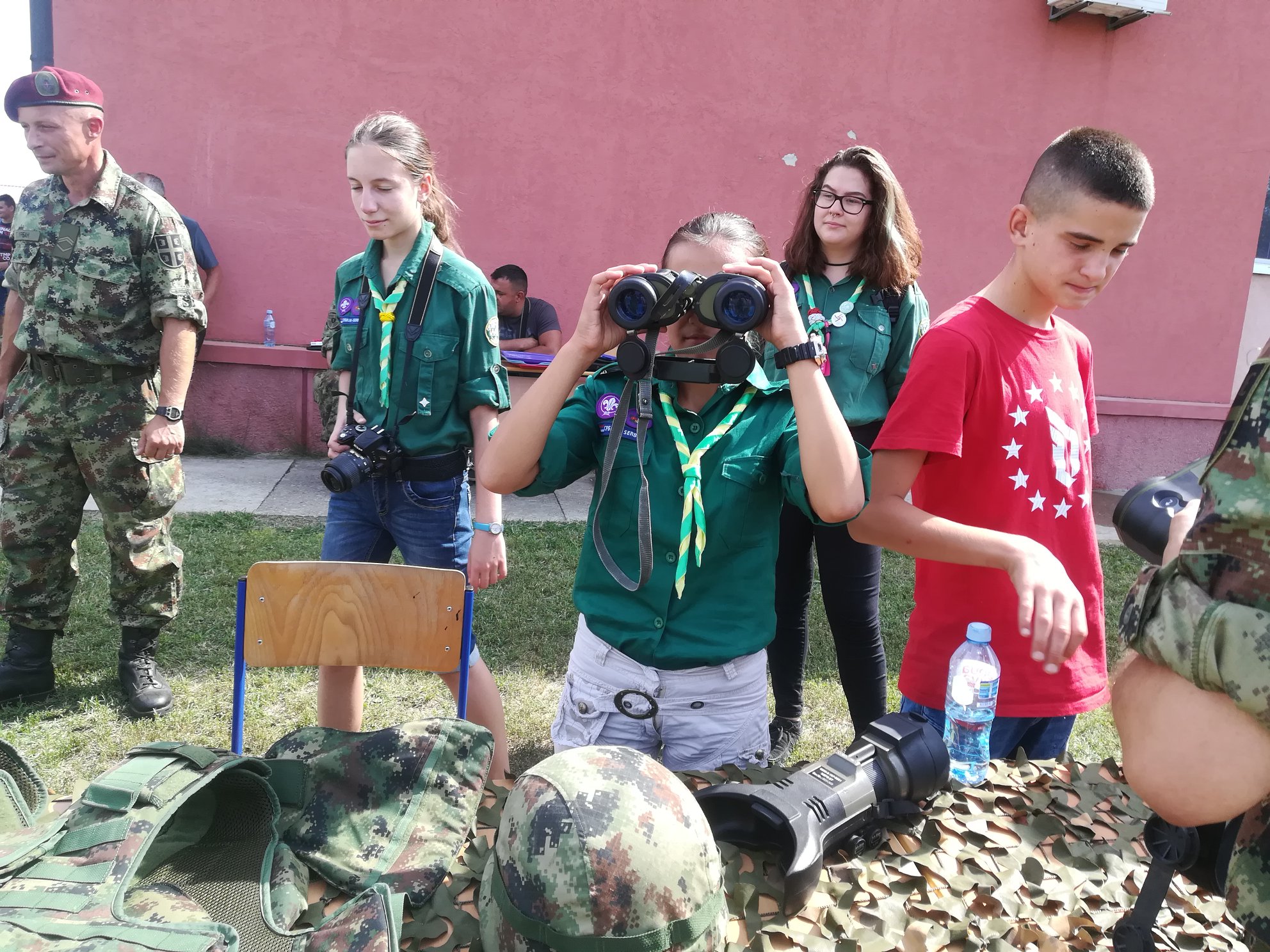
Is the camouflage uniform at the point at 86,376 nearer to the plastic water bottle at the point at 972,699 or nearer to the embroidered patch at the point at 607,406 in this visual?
the embroidered patch at the point at 607,406

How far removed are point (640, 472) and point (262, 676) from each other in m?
2.49

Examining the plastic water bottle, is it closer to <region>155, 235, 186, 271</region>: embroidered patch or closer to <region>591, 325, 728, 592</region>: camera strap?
<region>591, 325, 728, 592</region>: camera strap

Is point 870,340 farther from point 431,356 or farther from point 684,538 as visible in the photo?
point 684,538

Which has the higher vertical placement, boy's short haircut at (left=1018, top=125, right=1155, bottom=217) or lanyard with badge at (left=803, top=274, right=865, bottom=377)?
boy's short haircut at (left=1018, top=125, right=1155, bottom=217)

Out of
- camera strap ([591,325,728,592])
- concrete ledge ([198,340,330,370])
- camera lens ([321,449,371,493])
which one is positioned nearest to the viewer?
camera strap ([591,325,728,592])

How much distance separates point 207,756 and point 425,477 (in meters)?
1.41

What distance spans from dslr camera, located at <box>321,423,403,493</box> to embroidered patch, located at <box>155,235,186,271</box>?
109 centimetres

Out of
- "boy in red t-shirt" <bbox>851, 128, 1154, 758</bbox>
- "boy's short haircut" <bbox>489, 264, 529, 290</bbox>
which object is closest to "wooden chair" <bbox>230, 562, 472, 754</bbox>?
"boy in red t-shirt" <bbox>851, 128, 1154, 758</bbox>

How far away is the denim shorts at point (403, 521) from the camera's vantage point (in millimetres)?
2566

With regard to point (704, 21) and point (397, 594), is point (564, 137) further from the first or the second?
point (397, 594)

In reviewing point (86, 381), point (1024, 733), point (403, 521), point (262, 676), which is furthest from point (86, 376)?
point (1024, 733)

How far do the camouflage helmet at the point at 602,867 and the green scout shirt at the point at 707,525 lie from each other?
27.1 inches

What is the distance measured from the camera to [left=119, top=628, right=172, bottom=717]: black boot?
3.21 meters

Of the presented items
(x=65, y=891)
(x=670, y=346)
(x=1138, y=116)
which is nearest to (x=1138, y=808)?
(x=670, y=346)
